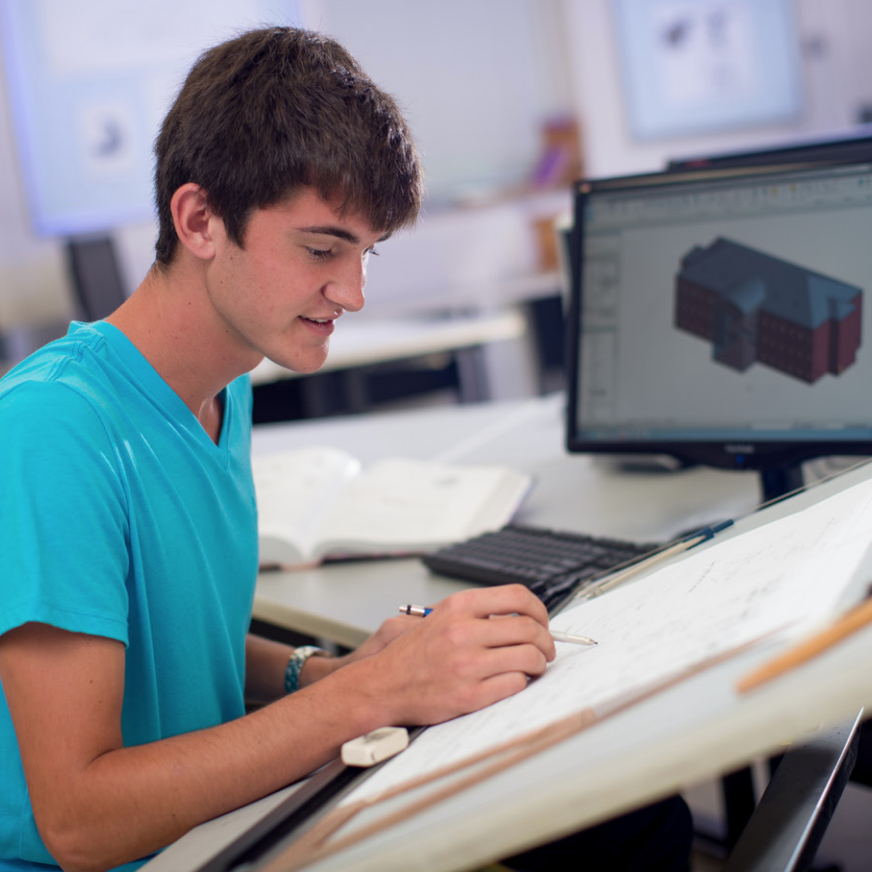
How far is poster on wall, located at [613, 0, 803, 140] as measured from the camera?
455 centimetres

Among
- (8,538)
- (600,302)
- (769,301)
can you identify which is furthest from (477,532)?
(8,538)

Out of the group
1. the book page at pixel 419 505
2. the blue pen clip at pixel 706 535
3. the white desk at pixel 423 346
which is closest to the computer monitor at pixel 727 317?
the book page at pixel 419 505

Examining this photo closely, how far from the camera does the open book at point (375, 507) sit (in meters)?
1.21

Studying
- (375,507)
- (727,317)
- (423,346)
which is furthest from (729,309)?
(423,346)

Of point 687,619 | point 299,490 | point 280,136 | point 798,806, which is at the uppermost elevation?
point 280,136

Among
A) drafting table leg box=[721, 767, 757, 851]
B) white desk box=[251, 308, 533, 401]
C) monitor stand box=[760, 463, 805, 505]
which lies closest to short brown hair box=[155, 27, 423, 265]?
monitor stand box=[760, 463, 805, 505]

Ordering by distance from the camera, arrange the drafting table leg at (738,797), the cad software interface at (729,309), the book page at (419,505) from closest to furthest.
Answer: the cad software interface at (729,309), the book page at (419,505), the drafting table leg at (738,797)

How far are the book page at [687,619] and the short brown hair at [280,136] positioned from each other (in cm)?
41

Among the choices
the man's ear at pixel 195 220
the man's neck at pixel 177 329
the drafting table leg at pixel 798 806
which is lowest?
the drafting table leg at pixel 798 806

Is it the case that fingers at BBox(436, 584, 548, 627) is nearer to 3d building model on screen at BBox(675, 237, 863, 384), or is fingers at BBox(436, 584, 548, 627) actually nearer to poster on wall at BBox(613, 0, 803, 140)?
3d building model on screen at BBox(675, 237, 863, 384)

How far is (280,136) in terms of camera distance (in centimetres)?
80

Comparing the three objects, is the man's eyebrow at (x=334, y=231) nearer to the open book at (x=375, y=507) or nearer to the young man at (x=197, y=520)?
the young man at (x=197, y=520)

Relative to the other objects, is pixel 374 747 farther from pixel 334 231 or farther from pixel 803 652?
pixel 334 231

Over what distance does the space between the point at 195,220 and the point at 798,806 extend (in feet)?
2.22
